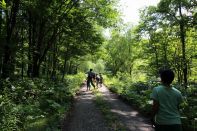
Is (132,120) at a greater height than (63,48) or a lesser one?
lesser

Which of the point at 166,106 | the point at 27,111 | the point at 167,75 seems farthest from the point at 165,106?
the point at 27,111

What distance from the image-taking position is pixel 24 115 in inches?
400

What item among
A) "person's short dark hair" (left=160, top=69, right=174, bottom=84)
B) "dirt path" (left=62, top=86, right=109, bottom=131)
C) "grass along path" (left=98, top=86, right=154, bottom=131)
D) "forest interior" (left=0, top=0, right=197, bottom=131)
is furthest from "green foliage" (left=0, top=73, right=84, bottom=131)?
"person's short dark hair" (left=160, top=69, right=174, bottom=84)

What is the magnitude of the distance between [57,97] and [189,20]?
416 inches

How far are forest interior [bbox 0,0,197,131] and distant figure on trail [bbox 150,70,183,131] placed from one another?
373 cm

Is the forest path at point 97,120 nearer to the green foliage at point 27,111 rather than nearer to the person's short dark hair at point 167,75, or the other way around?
the green foliage at point 27,111

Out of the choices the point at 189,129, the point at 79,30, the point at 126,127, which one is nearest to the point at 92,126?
the point at 126,127

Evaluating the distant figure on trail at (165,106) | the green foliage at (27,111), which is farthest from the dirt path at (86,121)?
the distant figure on trail at (165,106)

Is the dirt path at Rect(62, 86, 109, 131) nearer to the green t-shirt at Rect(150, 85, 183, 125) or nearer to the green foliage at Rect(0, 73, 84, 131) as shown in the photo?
the green foliage at Rect(0, 73, 84, 131)

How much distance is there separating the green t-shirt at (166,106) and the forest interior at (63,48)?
376 centimetres

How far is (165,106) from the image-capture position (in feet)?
16.2

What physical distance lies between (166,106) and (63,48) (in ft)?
104

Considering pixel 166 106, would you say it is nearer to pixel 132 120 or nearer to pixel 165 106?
pixel 165 106

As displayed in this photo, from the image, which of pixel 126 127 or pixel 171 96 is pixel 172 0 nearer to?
pixel 126 127
